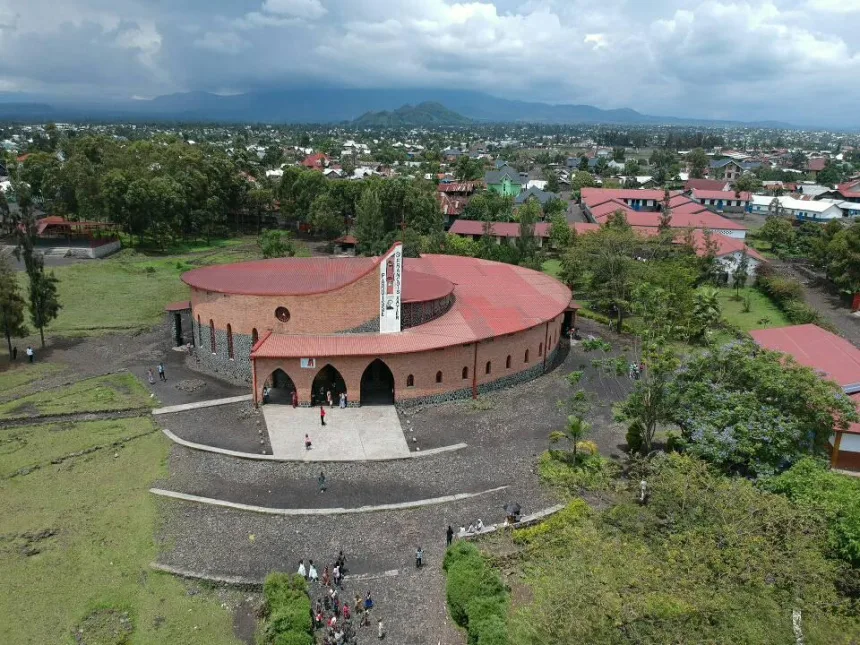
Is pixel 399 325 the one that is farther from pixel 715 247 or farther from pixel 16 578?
pixel 715 247

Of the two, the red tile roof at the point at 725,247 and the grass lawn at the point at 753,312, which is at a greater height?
the red tile roof at the point at 725,247

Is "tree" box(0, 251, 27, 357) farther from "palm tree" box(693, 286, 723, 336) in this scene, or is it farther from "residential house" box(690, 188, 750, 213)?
"residential house" box(690, 188, 750, 213)

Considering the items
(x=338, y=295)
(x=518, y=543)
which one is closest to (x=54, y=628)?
(x=518, y=543)

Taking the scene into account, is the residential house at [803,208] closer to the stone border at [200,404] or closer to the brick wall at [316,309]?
the brick wall at [316,309]

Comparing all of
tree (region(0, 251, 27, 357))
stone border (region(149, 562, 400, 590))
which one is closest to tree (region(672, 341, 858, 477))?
stone border (region(149, 562, 400, 590))

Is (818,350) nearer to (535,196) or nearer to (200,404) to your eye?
(200,404)

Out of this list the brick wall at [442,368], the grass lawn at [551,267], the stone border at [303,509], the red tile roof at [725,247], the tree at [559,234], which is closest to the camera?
the stone border at [303,509]

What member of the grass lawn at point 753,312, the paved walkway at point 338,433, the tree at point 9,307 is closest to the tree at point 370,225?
the grass lawn at point 753,312
